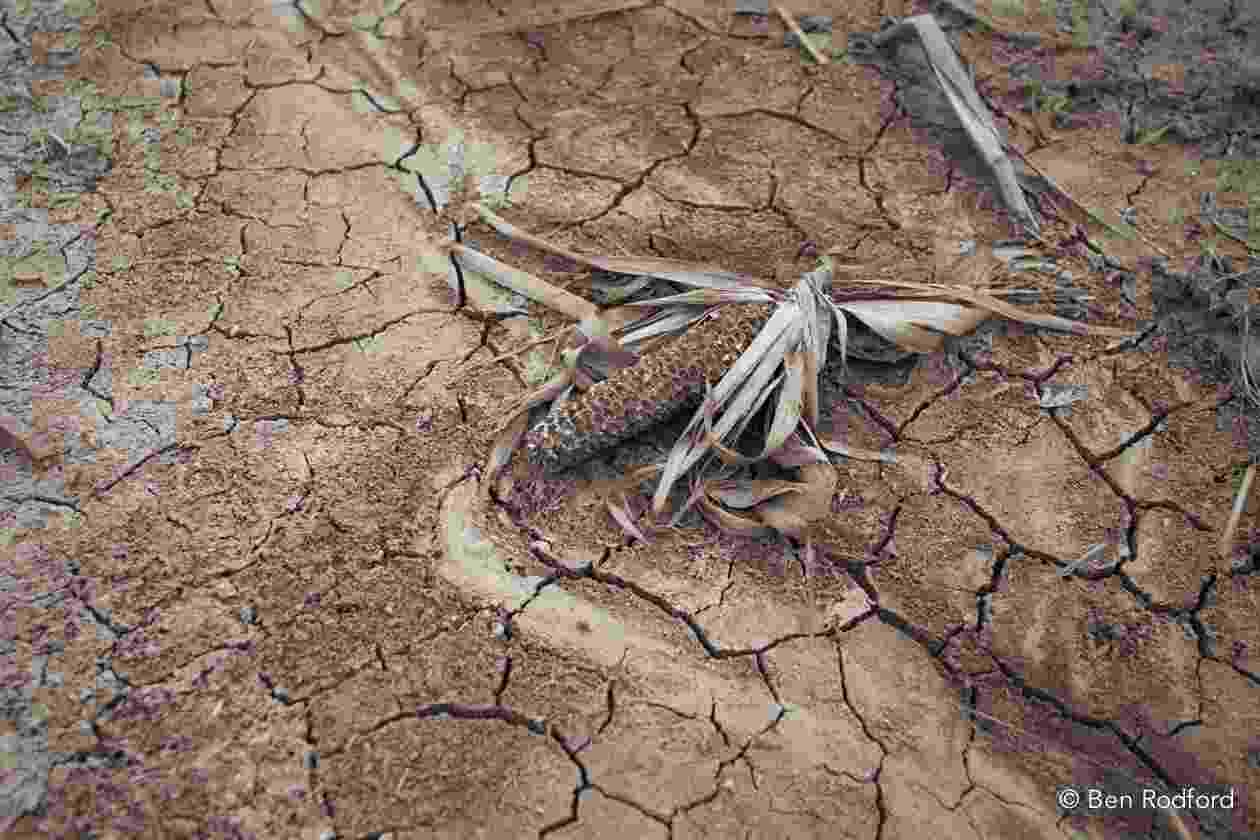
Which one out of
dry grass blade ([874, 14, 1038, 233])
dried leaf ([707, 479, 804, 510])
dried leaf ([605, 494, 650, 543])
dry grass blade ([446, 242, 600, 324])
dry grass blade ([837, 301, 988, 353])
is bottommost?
dried leaf ([605, 494, 650, 543])

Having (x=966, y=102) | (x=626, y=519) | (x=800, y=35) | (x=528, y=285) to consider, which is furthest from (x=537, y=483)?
(x=800, y=35)

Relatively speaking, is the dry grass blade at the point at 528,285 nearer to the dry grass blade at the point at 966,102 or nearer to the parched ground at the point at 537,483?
the parched ground at the point at 537,483

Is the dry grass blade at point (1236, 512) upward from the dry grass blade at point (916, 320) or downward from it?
downward

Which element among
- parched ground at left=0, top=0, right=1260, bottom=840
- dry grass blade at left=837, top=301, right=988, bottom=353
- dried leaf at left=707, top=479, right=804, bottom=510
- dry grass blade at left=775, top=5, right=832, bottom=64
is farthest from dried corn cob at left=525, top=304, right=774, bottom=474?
dry grass blade at left=775, top=5, right=832, bottom=64

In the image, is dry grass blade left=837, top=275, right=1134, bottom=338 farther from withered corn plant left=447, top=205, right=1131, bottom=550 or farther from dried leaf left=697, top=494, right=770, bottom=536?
dried leaf left=697, top=494, right=770, bottom=536

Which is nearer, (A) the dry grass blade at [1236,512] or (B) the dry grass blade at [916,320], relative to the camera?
(A) the dry grass blade at [1236,512]

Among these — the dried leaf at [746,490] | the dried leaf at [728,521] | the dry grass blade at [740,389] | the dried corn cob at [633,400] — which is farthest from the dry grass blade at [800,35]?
the dried leaf at [728,521]

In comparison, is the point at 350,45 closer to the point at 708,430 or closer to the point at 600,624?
the point at 708,430
